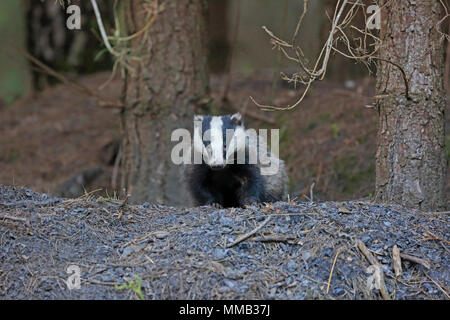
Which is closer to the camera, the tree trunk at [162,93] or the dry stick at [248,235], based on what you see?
the dry stick at [248,235]

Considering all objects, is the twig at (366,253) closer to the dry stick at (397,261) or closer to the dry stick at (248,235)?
the dry stick at (397,261)

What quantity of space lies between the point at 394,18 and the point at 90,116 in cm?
618

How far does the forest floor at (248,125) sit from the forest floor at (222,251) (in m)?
2.27

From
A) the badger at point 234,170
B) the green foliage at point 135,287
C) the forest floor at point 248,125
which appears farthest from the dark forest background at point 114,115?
the green foliage at point 135,287

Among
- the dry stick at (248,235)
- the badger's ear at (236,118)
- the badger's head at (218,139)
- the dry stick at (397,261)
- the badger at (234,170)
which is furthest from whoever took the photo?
the badger's ear at (236,118)

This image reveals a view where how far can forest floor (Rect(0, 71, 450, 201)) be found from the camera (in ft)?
22.4

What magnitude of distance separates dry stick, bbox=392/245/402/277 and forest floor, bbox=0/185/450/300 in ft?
0.05

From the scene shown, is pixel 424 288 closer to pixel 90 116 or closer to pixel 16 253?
pixel 16 253

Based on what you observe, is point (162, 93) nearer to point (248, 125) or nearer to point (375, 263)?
A: point (248, 125)

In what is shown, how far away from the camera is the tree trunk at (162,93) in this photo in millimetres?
6297

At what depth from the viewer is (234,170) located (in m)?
5.30

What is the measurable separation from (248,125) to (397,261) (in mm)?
4622

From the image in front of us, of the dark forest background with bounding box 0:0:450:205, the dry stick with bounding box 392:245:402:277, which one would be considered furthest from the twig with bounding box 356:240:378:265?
the dark forest background with bounding box 0:0:450:205
